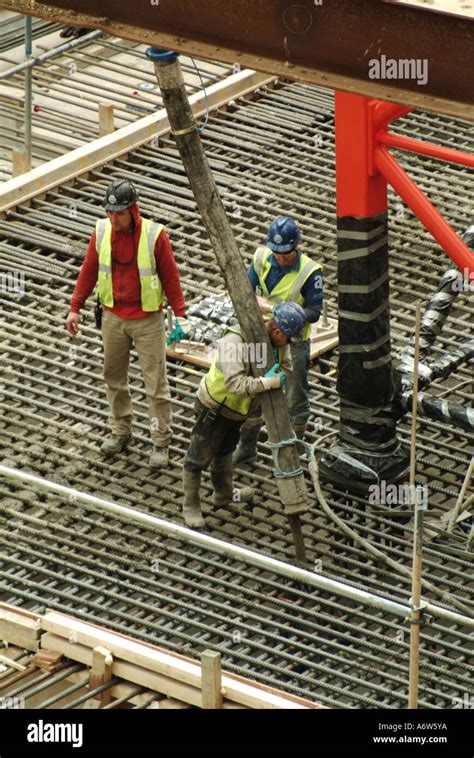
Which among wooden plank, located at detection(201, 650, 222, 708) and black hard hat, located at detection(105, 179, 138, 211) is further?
black hard hat, located at detection(105, 179, 138, 211)

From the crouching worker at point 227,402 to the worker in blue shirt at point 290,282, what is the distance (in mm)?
469

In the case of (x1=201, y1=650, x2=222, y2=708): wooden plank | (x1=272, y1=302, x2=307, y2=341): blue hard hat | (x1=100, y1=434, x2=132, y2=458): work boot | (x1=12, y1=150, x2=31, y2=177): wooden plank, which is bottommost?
(x1=201, y1=650, x2=222, y2=708): wooden plank

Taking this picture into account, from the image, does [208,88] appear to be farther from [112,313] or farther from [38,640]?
[38,640]

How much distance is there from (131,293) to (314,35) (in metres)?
3.79

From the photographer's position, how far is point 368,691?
1139 cm

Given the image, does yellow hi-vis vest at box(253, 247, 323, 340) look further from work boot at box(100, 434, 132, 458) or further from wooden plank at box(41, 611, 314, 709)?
wooden plank at box(41, 611, 314, 709)

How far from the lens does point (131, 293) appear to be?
12.6m

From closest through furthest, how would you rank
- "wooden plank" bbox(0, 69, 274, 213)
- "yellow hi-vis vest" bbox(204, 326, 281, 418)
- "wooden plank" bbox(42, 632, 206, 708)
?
"wooden plank" bbox(42, 632, 206, 708)
"yellow hi-vis vest" bbox(204, 326, 281, 418)
"wooden plank" bbox(0, 69, 274, 213)

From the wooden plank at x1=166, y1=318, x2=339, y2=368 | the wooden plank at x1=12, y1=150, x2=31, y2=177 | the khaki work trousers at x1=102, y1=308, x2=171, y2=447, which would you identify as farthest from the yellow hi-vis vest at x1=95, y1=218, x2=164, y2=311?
the wooden plank at x1=12, y1=150, x2=31, y2=177

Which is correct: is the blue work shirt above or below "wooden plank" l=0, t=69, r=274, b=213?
below

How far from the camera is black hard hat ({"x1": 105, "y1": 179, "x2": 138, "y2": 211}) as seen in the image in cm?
1218

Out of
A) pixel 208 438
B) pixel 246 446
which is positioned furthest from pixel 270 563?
pixel 246 446

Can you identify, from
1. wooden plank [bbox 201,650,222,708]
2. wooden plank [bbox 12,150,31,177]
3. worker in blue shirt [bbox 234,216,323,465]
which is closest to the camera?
wooden plank [bbox 201,650,222,708]

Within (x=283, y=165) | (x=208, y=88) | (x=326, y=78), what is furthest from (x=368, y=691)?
(x=208, y=88)
